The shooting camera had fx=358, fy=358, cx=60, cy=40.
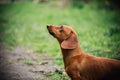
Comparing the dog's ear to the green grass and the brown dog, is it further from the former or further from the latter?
the green grass

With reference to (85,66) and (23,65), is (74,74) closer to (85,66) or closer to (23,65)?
(85,66)

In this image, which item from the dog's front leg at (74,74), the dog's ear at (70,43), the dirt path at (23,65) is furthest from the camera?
the dirt path at (23,65)

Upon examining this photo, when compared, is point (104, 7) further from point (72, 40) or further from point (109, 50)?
point (72, 40)

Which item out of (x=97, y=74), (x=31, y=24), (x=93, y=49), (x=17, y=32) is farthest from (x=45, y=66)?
(x=31, y=24)

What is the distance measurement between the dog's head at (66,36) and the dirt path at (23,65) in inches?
52.2

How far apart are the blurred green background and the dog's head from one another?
2.28 metres

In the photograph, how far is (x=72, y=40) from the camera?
6.59m

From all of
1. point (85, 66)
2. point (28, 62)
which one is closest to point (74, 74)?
point (85, 66)

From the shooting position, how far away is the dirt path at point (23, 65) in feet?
25.8

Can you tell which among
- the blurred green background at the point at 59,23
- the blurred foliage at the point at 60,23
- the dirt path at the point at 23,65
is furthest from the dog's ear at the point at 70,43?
the blurred foliage at the point at 60,23

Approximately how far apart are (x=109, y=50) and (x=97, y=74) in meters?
3.52

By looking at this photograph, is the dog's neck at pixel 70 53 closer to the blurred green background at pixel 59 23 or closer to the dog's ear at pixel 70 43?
the dog's ear at pixel 70 43

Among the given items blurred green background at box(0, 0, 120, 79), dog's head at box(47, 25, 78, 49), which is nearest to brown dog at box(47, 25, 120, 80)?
dog's head at box(47, 25, 78, 49)

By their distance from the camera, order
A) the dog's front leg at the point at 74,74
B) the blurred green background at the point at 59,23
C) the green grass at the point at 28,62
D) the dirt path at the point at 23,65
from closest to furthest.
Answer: the dog's front leg at the point at 74,74 < the dirt path at the point at 23,65 < the green grass at the point at 28,62 < the blurred green background at the point at 59,23
